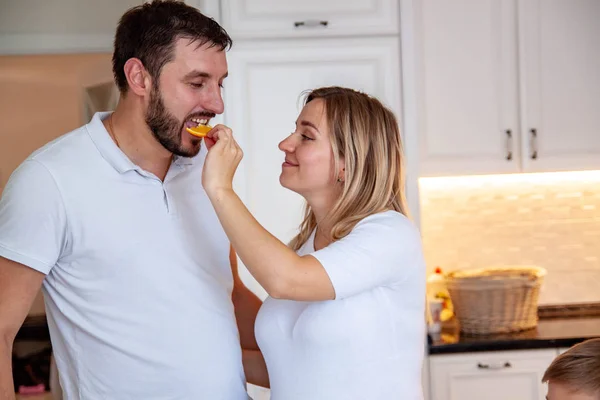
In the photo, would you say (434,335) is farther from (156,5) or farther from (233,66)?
(156,5)

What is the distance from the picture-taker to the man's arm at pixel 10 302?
1.69 m

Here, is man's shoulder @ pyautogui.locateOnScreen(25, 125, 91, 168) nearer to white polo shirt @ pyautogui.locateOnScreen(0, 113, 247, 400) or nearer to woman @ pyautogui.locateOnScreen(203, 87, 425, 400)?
white polo shirt @ pyautogui.locateOnScreen(0, 113, 247, 400)

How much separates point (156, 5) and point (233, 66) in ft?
4.32

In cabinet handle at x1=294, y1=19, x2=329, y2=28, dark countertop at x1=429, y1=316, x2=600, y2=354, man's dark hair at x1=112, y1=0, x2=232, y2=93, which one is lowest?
dark countertop at x1=429, y1=316, x2=600, y2=354

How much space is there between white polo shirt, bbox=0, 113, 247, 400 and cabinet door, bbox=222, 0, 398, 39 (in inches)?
58.8

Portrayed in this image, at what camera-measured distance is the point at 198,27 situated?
1.96 m

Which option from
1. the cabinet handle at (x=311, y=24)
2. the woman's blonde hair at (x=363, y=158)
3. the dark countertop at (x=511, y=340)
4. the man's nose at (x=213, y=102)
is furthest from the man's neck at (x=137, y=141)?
the dark countertop at (x=511, y=340)

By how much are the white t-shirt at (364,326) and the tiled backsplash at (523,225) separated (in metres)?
2.10

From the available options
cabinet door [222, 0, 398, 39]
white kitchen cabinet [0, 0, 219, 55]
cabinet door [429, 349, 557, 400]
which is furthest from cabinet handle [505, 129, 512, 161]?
white kitchen cabinet [0, 0, 219, 55]

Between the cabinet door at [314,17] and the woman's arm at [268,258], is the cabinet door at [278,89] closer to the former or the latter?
the cabinet door at [314,17]

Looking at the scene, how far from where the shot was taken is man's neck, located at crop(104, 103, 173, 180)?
193 centimetres

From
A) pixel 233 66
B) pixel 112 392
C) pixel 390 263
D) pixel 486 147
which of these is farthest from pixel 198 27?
pixel 486 147

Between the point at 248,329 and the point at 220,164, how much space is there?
0.63 metres

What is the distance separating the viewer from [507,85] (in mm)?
3514
